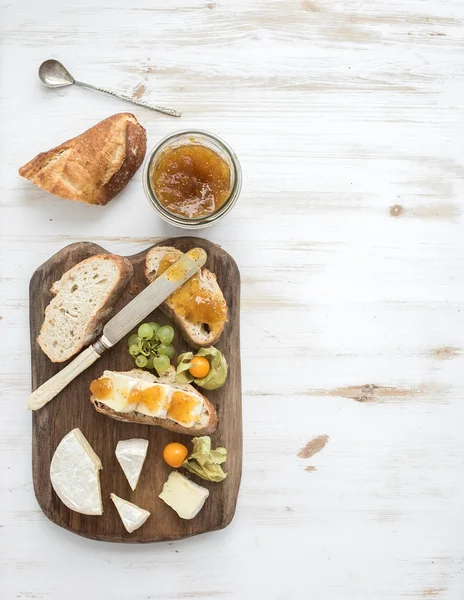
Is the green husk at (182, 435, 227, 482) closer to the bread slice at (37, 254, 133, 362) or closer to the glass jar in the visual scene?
the bread slice at (37, 254, 133, 362)

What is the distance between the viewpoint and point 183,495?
2334 mm

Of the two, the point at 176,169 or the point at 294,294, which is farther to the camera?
the point at 294,294

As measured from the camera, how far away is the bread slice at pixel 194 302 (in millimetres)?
2283

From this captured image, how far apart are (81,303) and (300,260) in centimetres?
92

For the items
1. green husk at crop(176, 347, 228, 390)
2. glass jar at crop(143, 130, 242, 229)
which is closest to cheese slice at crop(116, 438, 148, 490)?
green husk at crop(176, 347, 228, 390)

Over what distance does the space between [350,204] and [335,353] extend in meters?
0.64

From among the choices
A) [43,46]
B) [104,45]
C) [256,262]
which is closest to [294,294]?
[256,262]

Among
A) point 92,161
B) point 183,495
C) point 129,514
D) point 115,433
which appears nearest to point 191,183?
point 92,161

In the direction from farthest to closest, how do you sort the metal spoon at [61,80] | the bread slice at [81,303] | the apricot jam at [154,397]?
the metal spoon at [61,80], the bread slice at [81,303], the apricot jam at [154,397]

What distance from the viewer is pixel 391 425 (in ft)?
8.45

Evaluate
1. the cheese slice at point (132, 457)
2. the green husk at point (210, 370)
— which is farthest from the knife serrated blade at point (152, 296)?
the cheese slice at point (132, 457)

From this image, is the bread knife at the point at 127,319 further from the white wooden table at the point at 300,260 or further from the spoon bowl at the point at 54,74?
the spoon bowl at the point at 54,74

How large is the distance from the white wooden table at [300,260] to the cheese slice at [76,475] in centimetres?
22

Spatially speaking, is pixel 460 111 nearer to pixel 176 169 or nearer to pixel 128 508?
pixel 176 169
